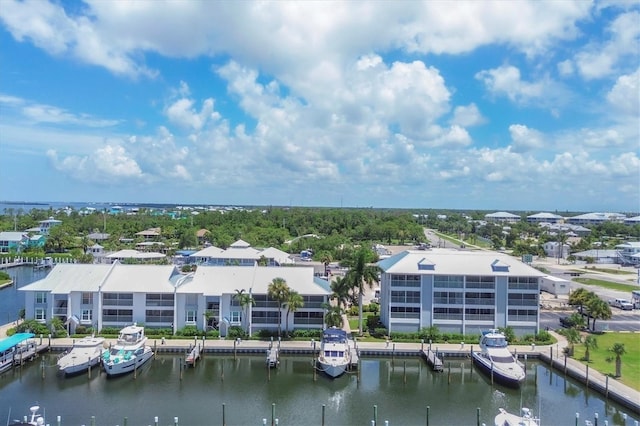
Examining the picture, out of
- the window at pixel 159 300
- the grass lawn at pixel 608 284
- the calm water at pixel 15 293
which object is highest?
the window at pixel 159 300

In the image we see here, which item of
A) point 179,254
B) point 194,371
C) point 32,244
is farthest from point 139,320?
point 32,244

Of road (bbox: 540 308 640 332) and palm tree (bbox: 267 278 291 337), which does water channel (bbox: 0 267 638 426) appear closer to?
palm tree (bbox: 267 278 291 337)

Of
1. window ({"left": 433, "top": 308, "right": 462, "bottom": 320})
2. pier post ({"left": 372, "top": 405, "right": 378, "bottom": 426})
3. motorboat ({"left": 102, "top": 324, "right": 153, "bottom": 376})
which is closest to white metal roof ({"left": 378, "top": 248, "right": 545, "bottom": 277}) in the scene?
window ({"left": 433, "top": 308, "right": 462, "bottom": 320})

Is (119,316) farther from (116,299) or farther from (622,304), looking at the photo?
(622,304)

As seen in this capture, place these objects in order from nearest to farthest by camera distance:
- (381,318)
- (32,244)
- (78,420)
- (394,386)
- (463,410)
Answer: (78,420)
(463,410)
(394,386)
(381,318)
(32,244)

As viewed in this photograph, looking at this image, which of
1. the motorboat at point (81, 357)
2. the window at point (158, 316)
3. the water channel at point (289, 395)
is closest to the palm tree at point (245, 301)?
the water channel at point (289, 395)

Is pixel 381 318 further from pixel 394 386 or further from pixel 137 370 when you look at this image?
pixel 137 370

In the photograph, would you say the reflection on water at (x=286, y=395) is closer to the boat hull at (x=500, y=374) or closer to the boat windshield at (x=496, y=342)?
the boat hull at (x=500, y=374)
